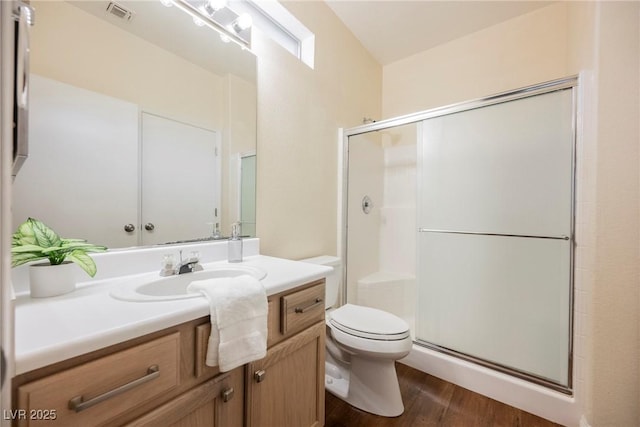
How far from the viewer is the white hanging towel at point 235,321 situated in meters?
0.73

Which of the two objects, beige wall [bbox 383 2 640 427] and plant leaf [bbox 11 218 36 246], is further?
beige wall [bbox 383 2 640 427]

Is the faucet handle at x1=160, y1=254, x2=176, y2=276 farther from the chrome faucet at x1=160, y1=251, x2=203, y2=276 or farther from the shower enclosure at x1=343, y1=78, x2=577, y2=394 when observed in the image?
the shower enclosure at x1=343, y1=78, x2=577, y2=394

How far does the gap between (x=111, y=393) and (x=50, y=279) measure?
17.0 inches

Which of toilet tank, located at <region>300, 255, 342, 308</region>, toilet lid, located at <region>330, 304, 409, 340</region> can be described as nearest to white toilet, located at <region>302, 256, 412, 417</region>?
toilet lid, located at <region>330, 304, 409, 340</region>

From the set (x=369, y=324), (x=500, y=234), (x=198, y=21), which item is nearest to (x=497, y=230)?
(x=500, y=234)

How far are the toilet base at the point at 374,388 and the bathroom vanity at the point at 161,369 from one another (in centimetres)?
45

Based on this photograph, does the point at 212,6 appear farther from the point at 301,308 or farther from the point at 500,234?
the point at 500,234

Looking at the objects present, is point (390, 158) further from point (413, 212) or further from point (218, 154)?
point (218, 154)

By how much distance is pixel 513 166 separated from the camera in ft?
5.30

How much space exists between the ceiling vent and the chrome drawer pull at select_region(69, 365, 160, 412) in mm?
1258

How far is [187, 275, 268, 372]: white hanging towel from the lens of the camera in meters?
0.73

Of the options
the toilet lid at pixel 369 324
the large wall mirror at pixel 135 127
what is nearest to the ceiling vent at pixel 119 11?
the large wall mirror at pixel 135 127

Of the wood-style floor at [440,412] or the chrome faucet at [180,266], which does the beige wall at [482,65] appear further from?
the chrome faucet at [180,266]

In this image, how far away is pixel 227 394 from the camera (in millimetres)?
791
